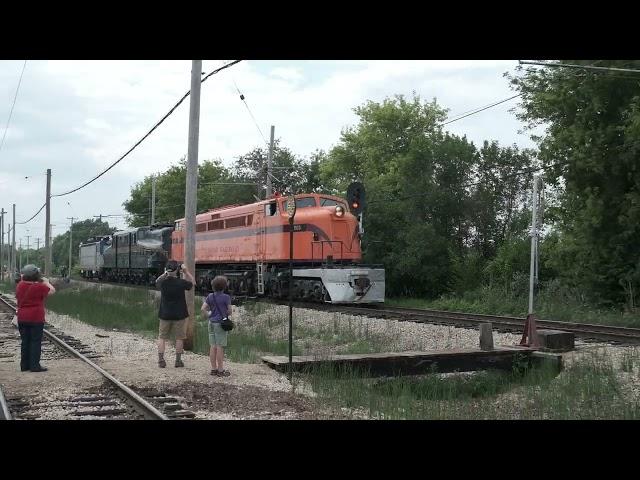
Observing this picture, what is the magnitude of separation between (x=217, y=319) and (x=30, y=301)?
289 centimetres

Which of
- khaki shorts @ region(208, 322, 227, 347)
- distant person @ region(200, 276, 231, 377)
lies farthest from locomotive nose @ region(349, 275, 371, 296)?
khaki shorts @ region(208, 322, 227, 347)

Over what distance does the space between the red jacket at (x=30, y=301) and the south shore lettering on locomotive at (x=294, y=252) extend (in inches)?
306

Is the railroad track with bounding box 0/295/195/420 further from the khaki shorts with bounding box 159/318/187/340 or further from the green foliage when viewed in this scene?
the green foliage

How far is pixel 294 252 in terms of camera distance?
885 inches

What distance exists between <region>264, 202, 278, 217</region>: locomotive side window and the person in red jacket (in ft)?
43.1

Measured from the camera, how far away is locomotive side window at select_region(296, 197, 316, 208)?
23.2 metres

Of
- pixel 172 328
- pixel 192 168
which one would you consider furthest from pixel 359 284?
pixel 172 328

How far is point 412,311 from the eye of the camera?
69.3 feet

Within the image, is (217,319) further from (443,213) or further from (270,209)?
(443,213)
